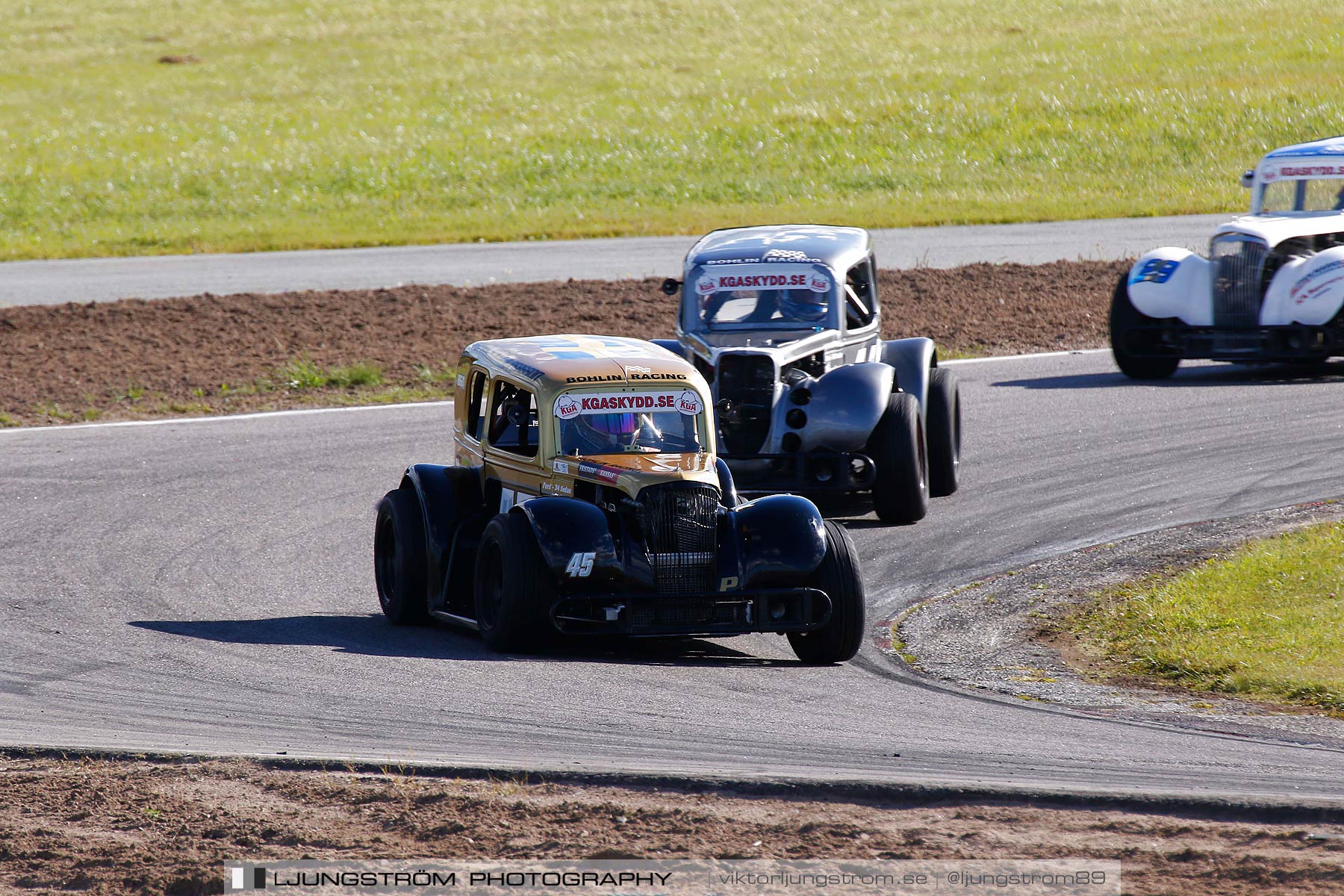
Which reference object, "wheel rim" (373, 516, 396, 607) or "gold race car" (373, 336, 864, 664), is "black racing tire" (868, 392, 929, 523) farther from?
"wheel rim" (373, 516, 396, 607)

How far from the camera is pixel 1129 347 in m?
17.9

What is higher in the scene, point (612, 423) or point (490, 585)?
point (612, 423)

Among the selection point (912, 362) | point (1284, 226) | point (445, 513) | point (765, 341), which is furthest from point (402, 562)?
point (1284, 226)

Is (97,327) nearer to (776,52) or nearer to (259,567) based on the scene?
(259,567)

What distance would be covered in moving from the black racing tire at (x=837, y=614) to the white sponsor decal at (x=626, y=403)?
1.37 m

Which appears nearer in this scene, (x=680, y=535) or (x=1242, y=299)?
(x=680, y=535)

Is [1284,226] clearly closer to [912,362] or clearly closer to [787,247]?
[912,362]

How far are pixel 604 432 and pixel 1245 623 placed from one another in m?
3.69

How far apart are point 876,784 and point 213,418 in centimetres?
1222

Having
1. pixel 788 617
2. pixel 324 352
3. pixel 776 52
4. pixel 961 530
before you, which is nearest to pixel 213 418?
pixel 324 352

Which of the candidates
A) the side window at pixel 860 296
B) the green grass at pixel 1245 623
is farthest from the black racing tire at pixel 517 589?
the side window at pixel 860 296

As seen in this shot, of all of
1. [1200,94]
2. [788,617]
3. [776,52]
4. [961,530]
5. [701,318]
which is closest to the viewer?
[788,617]

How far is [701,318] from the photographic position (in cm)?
1366

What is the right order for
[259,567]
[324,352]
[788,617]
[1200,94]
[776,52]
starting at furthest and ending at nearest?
1. [776,52]
2. [1200,94]
3. [324,352]
4. [259,567]
5. [788,617]
